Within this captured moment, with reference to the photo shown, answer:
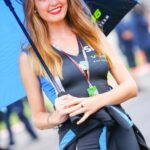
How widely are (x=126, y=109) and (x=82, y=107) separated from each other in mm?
9240

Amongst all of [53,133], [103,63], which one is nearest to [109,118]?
[103,63]

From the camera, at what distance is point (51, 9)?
12.4 ft

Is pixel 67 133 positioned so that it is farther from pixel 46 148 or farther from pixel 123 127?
pixel 46 148

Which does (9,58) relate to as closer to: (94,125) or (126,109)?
(94,125)

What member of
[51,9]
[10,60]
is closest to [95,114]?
[51,9]

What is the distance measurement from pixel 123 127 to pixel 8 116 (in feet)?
29.2

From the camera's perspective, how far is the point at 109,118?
3525 mm

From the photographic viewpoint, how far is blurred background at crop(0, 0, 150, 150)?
36.5 ft

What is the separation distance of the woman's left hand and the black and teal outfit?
0.06 m

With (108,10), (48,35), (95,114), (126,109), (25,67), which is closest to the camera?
(95,114)

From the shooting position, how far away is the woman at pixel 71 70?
3570 millimetres

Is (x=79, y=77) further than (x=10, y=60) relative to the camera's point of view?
No

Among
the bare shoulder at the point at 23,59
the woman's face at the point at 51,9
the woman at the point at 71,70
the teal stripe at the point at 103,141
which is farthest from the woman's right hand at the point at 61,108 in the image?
the woman's face at the point at 51,9

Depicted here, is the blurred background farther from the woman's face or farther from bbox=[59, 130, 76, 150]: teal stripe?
bbox=[59, 130, 76, 150]: teal stripe
